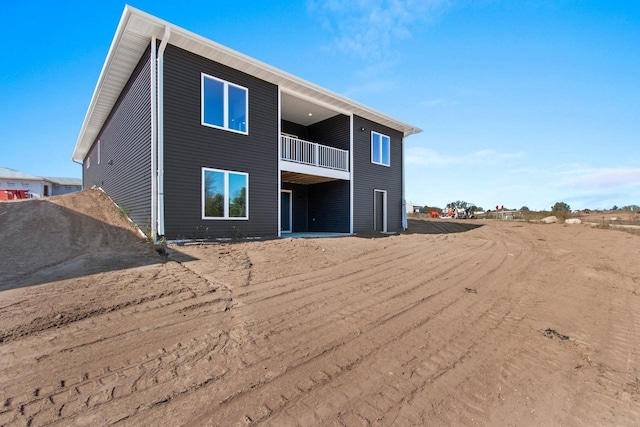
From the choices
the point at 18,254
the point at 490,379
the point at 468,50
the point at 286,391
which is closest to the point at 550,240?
the point at 468,50

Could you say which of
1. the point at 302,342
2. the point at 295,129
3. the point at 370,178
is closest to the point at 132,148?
the point at 295,129

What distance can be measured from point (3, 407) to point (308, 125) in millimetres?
15127

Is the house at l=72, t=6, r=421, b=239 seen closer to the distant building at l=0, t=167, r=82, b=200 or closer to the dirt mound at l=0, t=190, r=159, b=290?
the dirt mound at l=0, t=190, r=159, b=290

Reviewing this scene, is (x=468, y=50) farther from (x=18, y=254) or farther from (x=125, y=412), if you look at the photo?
(x=18, y=254)

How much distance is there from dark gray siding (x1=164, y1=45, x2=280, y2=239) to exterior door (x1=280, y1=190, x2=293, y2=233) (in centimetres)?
379

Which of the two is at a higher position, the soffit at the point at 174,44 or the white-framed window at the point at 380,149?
the soffit at the point at 174,44

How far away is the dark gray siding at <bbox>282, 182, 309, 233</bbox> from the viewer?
1564cm

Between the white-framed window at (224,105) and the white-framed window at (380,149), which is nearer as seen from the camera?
the white-framed window at (224,105)

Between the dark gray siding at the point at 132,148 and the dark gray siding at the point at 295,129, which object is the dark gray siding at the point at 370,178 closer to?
the dark gray siding at the point at 295,129

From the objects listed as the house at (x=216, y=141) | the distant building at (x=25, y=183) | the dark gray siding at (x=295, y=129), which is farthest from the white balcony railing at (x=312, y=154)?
the distant building at (x=25, y=183)

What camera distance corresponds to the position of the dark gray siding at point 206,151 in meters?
8.98

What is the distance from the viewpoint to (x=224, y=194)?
1005cm

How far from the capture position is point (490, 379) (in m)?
3.00

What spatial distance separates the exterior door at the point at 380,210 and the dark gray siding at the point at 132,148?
10.1 meters
